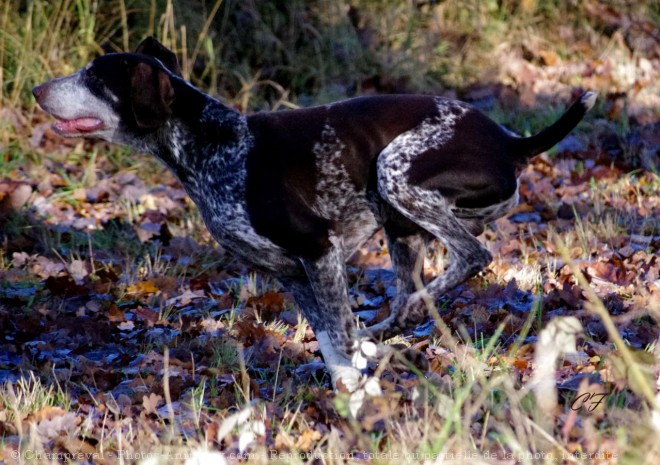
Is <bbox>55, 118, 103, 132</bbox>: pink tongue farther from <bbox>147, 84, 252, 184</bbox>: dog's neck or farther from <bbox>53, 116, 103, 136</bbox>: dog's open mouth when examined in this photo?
<bbox>147, 84, 252, 184</bbox>: dog's neck

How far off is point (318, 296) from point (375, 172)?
2.13 feet

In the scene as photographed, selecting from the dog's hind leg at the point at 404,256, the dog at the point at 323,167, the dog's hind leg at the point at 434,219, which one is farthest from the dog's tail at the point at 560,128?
the dog's hind leg at the point at 404,256

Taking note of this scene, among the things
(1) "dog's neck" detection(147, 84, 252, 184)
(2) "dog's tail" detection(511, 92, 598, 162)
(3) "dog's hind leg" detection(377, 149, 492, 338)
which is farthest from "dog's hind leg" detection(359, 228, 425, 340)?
(1) "dog's neck" detection(147, 84, 252, 184)

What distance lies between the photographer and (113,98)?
4586mm

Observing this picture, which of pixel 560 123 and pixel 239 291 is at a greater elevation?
pixel 560 123

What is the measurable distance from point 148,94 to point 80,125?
1.28 ft

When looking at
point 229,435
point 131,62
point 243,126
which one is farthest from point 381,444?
point 131,62

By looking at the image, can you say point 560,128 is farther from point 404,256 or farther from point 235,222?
point 235,222

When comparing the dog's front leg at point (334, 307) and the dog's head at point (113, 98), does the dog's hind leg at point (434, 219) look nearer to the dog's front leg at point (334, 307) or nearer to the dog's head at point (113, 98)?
the dog's front leg at point (334, 307)

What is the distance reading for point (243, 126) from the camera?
460 cm

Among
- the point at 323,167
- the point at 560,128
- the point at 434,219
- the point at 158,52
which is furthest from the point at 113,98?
the point at 560,128

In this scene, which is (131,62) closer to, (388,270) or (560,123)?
(560,123)

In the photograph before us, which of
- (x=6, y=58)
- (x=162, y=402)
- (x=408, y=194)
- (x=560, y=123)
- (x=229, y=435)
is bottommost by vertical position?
(x=6, y=58)

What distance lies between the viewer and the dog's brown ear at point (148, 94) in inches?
176
